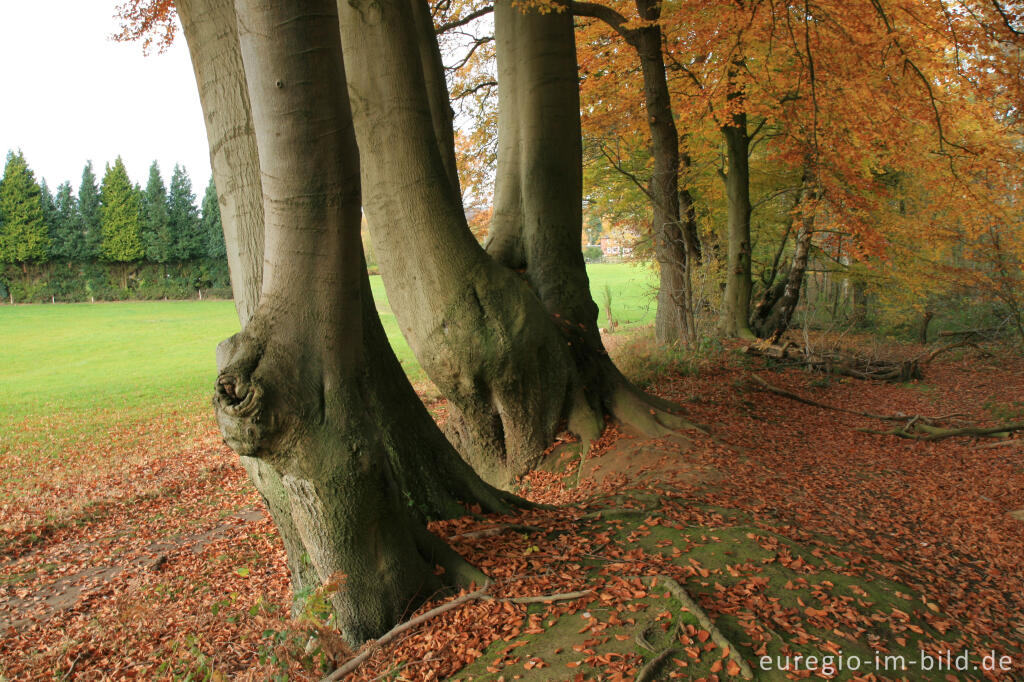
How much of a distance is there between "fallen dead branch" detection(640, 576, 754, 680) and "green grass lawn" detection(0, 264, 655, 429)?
1211 centimetres

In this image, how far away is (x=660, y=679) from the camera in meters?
2.62

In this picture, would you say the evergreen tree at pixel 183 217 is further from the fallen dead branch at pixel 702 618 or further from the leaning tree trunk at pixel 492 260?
the fallen dead branch at pixel 702 618

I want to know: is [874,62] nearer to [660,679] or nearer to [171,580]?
[660,679]

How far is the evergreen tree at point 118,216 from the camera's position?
4156 centimetres

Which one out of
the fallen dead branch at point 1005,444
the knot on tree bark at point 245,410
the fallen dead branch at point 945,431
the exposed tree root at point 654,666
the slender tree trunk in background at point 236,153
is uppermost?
the slender tree trunk in background at point 236,153

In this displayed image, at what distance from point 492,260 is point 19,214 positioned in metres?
45.3

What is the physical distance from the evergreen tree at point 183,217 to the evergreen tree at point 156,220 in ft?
1.56

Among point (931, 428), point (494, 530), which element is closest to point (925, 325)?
point (931, 428)

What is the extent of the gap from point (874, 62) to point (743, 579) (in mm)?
10684

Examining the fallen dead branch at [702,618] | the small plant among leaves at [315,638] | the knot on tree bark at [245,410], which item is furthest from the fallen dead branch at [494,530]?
the knot on tree bark at [245,410]

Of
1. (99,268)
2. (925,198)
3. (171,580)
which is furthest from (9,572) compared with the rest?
(99,268)

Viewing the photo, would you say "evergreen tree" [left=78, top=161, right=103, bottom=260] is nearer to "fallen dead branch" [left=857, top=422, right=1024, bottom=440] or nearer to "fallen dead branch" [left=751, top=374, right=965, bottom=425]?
"fallen dead branch" [left=751, top=374, right=965, bottom=425]

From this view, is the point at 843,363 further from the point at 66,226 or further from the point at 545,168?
the point at 66,226

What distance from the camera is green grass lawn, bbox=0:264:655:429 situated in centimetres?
1673
